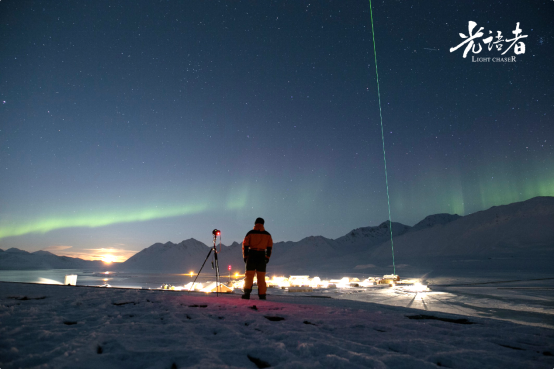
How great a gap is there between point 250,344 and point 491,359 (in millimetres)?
2823

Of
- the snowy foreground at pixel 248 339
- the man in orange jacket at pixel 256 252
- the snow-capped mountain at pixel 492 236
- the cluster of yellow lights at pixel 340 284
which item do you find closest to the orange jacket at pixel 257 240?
the man in orange jacket at pixel 256 252

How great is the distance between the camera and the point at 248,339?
3.90m

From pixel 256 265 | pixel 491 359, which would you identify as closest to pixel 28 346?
pixel 491 359

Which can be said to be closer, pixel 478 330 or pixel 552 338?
pixel 552 338

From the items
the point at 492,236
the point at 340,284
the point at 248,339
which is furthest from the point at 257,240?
the point at 492,236

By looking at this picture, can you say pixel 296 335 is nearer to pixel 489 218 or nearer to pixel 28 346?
pixel 28 346

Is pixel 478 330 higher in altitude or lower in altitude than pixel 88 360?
lower

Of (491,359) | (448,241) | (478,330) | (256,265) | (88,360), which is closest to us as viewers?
(88,360)

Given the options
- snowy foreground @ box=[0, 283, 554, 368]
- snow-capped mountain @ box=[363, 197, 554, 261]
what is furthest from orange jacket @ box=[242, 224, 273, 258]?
snow-capped mountain @ box=[363, 197, 554, 261]

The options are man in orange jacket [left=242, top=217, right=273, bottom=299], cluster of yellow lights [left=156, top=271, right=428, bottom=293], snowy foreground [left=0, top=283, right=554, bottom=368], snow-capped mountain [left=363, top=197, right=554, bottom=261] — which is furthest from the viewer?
snow-capped mountain [left=363, top=197, right=554, bottom=261]

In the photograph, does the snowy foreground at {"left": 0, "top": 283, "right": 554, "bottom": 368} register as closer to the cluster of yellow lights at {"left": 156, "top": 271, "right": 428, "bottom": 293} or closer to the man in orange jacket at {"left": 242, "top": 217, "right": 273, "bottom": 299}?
the man in orange jacket at {"left": 242, "top": 217, "right": 273, "bottom": 299}

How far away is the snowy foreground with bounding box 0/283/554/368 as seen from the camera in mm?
3123

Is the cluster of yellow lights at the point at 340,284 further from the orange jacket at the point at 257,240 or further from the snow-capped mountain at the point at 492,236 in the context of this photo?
the snow-capped mountain at the point at 492,236

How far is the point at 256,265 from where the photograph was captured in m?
8.94
